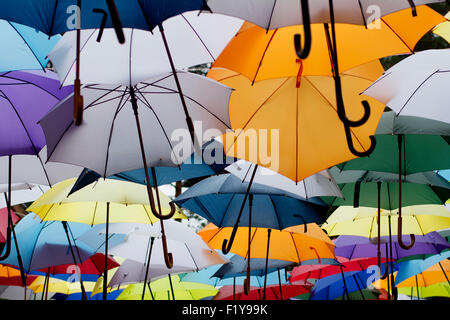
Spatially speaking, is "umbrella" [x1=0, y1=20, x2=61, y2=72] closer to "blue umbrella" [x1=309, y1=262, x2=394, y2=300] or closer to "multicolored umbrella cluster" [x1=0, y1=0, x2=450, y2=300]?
"multicolored umbrella cluster" [x1=0, y1=0, x2=450, y2=300]

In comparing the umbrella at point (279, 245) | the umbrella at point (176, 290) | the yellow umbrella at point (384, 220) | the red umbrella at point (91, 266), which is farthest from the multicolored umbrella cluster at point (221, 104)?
the umbrella at point (176, 290)

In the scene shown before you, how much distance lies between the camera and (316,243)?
5.63 m

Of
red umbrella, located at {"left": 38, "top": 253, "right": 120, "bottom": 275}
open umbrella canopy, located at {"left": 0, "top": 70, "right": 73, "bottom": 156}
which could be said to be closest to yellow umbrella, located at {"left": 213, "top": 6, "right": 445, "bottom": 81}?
open umbrella canopy, located at {"left": 0, "top": 70, "right": 73, "bottom": 156}

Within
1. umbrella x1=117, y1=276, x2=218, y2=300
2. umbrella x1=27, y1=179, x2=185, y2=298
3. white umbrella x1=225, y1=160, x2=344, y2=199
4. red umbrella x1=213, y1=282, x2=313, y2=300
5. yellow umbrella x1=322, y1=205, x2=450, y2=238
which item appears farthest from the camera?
red umbrella x1=213, y1=282, x2=313, y2=300

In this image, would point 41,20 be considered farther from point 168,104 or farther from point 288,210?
point 288,210

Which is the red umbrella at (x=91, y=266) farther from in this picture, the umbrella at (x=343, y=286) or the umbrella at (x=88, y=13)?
the umbrella at (x=88, y=13)

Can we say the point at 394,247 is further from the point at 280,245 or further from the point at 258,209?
the point at 258,209

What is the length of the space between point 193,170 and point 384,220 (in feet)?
8.24

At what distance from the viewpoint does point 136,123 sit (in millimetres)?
3279

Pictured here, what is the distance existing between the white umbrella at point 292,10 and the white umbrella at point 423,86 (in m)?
0.69

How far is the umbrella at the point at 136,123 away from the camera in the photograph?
10.6ft

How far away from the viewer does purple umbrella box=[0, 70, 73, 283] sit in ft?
10.9

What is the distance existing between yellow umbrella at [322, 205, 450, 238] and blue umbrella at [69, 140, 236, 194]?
1.99 metres
